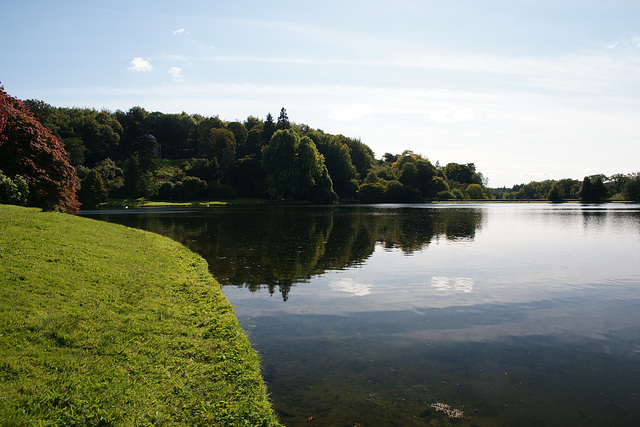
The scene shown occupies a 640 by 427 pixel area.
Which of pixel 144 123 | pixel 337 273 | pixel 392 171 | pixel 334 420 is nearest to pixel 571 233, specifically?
pixel 337 273

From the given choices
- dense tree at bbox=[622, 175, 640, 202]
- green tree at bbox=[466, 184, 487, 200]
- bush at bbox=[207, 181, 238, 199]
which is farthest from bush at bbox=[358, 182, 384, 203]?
dense tree at bbox=[622, 175, 640, 202]

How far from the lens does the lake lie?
6.12 m

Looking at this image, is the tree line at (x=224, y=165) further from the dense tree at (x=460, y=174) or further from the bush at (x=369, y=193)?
the dense tree at (x=460, y=174)

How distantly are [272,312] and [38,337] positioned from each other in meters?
5.71

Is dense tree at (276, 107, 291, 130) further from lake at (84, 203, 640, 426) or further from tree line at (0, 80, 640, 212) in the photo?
lake at (84, 203, 640, 426)

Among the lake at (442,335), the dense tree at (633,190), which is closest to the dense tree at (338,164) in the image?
the lake at (442,335)

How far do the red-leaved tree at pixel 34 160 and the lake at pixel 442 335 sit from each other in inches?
510

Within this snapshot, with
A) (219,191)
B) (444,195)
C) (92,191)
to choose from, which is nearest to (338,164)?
(219,191)

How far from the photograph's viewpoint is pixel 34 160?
960 inches

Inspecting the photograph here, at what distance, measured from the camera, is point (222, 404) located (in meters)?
5.38

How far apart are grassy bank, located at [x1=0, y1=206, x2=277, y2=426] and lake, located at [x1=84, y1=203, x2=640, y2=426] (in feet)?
3.03

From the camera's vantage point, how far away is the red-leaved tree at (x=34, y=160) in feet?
75.8

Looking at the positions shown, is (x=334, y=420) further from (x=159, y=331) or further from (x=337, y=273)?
(x=337, y=273)

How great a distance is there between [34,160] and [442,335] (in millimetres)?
26660
